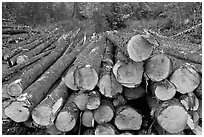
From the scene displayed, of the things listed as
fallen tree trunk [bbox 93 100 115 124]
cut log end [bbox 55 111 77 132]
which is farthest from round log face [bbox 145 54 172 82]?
cut log end [bbox 55 111 77 132]

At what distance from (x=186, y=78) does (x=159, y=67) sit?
335 millimetres

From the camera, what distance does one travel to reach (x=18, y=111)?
3.26 meters

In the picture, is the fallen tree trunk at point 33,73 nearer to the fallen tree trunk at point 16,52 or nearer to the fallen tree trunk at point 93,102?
the fallen tree trunk at point 16,52

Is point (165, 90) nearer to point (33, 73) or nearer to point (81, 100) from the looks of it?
point (81, 100)

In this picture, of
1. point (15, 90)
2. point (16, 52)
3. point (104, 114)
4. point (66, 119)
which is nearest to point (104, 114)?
point (104, 114)

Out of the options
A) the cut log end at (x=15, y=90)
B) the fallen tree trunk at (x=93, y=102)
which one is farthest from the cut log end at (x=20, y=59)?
the fallen tree trunk at (x=93, y=102)

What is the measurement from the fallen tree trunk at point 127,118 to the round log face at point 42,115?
0.77m

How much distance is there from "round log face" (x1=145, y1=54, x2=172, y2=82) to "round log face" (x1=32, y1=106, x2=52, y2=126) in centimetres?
124

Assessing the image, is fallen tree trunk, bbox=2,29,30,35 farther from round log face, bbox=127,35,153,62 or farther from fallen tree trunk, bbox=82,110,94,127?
round log face, bbox=127,35,153,62

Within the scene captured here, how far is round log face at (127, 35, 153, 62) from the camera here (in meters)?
2.90

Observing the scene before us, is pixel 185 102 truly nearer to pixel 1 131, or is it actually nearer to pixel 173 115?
pixel 173 115

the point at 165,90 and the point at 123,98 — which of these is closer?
the point at 165,90

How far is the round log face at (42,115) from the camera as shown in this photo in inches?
126

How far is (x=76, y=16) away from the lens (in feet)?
42.6
